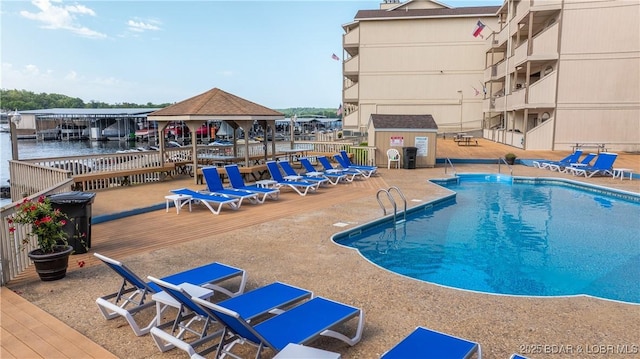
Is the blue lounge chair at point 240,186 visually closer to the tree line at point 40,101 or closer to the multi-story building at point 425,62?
the multi-story building at point 425,62

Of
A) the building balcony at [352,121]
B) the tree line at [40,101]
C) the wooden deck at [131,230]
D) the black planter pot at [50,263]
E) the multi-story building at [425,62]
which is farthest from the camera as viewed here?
the tree line at [40,101]

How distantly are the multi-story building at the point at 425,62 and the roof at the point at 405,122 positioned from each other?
17.0 metres

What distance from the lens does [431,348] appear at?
3.47 m

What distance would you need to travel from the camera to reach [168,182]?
14.5m

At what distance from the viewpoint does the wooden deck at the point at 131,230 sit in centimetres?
399

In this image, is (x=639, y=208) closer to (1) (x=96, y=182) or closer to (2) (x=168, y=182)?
(2) (x=168, y=182)

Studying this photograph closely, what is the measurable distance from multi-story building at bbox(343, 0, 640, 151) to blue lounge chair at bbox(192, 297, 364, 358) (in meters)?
23.4

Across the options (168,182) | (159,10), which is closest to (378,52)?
(159,10)

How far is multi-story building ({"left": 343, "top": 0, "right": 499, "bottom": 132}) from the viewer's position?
34781mm

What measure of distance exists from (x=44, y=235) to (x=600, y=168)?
17.8 m

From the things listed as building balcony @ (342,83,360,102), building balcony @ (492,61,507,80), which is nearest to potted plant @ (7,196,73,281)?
building balcony @ (492,61,507,80)

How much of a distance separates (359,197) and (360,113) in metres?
25.0

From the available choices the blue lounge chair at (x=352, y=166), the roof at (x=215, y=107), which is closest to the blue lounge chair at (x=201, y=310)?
the roof at (x=215, y=107)

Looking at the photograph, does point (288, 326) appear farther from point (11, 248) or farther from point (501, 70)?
point (501, 70)
